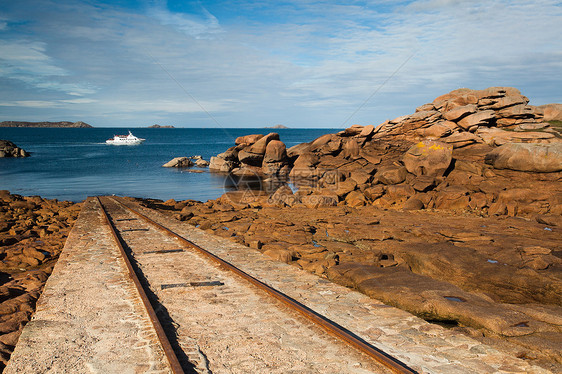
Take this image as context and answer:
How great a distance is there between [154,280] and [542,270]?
31.3 ft

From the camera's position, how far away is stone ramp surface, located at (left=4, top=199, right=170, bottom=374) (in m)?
4.85

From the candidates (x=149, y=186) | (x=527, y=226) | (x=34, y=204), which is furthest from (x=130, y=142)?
(x=527, y=226)

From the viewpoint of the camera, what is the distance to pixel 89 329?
19.3ft

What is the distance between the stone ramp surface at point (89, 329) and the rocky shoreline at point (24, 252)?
494 mm

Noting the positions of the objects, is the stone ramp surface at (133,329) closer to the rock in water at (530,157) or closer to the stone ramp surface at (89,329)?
the stone ramp surface at (89,329)

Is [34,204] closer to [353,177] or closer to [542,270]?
[353,177]

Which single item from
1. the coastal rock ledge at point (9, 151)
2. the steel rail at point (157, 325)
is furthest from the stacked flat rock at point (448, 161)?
the coastal rock ledge at point (9, 151)

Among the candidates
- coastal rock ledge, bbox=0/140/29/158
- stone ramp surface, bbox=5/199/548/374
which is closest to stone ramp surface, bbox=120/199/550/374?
stone ramp surface, bbox=5/199/548/374

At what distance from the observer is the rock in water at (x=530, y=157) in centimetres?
2273

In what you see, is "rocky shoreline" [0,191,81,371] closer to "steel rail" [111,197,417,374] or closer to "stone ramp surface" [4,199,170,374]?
"stone ramp surface" [4,199,170,374]

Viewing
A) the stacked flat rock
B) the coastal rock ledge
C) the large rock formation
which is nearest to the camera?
the stacked flat rock

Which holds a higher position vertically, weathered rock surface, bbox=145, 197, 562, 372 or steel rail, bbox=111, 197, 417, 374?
steel rail, bbox=111, 197, 417, 374

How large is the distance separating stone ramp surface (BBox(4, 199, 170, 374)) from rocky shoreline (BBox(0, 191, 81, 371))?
19.5 inches

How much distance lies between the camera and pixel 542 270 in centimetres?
1020
